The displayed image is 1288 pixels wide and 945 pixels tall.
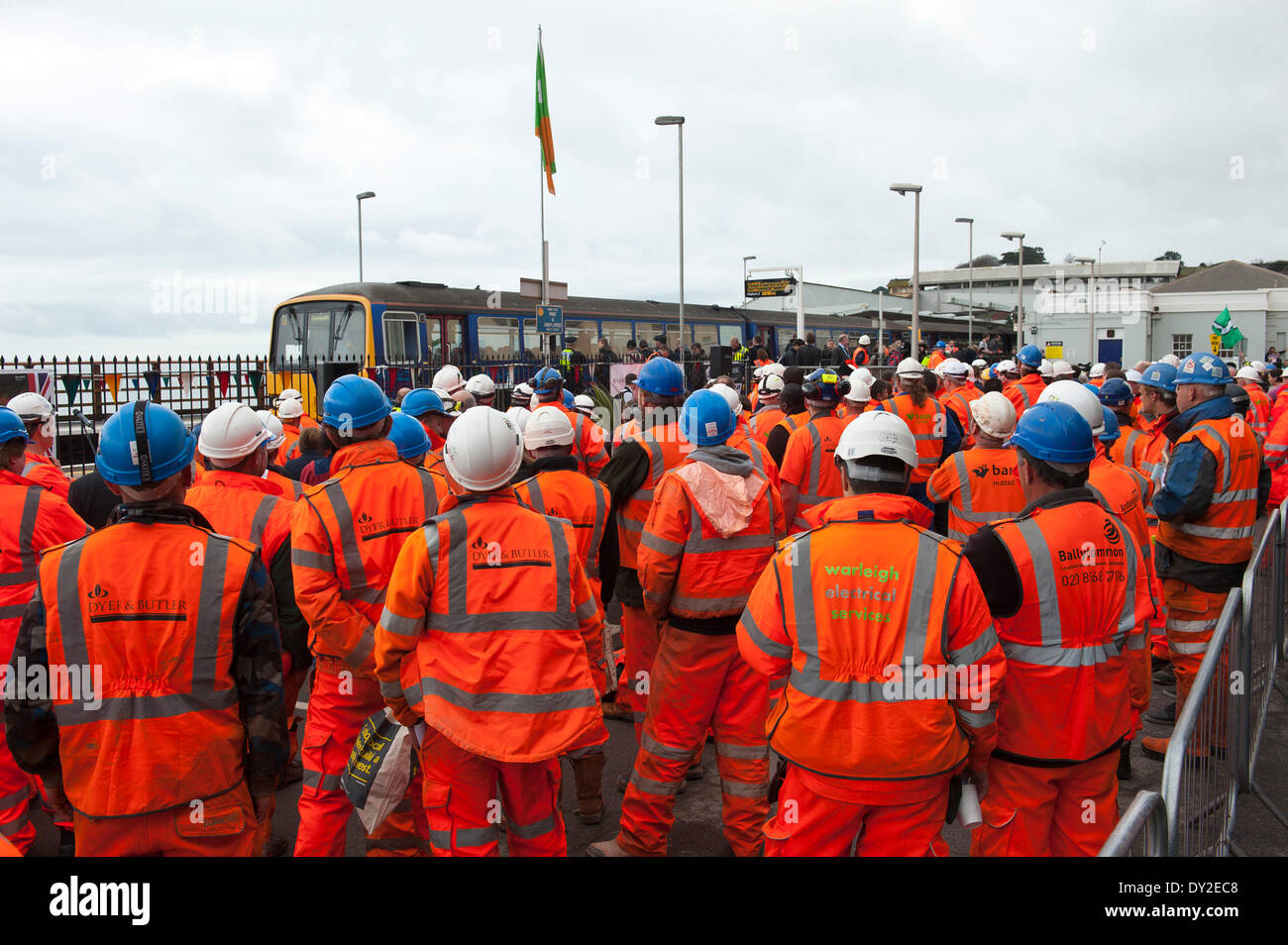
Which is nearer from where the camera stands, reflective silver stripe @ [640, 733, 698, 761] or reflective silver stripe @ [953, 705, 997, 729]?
reflective silver stripe @ [953, 705, 997, 729]

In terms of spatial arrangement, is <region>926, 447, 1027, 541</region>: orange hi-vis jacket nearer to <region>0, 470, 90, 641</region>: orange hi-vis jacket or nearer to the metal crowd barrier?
the metal crowd barrier

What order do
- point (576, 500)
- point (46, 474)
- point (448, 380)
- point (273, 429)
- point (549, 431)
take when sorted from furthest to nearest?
point (448, 380) → point (273, 429) → point (46, 474) → point (549, 431) → point (576, 500)

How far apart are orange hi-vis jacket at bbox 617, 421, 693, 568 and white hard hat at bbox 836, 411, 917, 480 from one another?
2.01 meters

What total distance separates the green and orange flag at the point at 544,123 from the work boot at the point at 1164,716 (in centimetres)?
1469

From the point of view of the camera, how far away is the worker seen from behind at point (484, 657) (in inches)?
116

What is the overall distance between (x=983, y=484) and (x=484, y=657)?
3.57 meters

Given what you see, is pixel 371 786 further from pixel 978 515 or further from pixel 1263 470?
pixel 1263 470

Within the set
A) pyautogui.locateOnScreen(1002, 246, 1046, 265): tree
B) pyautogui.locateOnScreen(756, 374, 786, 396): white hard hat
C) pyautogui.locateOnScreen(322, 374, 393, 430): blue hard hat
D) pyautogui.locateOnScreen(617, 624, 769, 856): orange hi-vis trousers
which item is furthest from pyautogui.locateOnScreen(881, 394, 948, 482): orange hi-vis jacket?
pyautogui.locateOnScreen(1002, 246, 1046, 265): tree

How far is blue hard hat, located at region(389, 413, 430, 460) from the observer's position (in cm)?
484

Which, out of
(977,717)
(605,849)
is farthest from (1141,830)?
(605,849)

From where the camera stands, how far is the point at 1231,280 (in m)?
63.2

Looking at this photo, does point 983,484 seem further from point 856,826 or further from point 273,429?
point 273,429

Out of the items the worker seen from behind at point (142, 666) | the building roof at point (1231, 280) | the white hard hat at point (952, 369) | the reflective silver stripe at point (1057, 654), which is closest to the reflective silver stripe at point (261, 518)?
the worker seen from behind at point (142, 666)

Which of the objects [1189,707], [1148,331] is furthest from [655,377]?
[1148,331]
